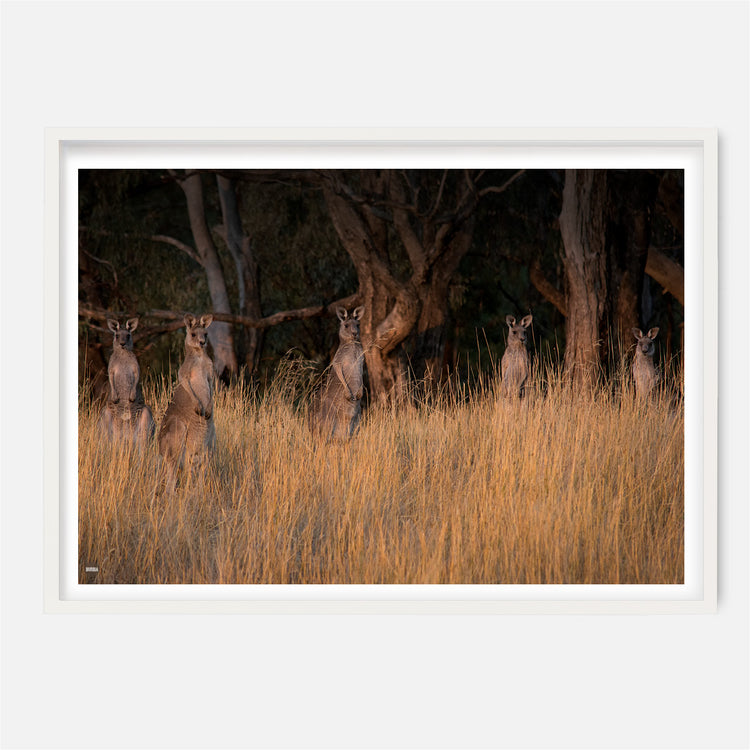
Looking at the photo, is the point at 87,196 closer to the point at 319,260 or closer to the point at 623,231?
the point at 319,260

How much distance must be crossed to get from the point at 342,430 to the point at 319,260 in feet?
21.2

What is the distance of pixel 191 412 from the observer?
610 cm

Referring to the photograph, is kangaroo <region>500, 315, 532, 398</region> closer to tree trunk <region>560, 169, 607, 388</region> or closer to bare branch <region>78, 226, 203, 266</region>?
tree trunk <region>560, 169, 607, 388</region>

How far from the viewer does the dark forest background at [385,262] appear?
849 centimetres

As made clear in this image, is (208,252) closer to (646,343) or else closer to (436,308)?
(436,308)

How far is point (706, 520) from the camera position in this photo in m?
5.06

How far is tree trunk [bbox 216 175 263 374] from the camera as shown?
1250 centimetres

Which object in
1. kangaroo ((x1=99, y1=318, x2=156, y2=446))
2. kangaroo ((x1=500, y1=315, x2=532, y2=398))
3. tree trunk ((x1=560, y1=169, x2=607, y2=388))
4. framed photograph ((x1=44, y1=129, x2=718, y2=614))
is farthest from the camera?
tree trunk ((x1=560, y1=169, x2=607, y2=388))

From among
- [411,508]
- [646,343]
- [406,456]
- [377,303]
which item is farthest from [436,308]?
[411,508]

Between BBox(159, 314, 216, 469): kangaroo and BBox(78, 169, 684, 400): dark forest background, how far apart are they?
72.6 inches

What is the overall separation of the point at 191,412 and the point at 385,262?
3.84 meters

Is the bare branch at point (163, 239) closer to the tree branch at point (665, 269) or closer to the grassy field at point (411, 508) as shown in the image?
the tree branch at point (665, 269)

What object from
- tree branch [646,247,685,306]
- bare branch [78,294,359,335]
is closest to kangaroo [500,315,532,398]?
bare branch [78,294,359,335]
